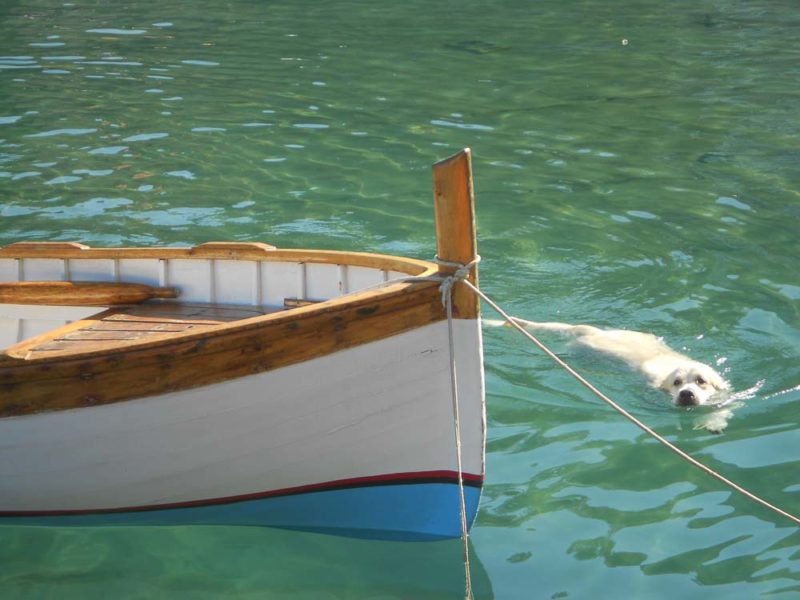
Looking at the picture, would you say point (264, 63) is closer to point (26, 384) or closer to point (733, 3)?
point (733, 3)

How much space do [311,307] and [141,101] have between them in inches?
380

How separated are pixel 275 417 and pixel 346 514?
620 millimetres

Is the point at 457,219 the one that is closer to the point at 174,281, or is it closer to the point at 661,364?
the point at 174,281

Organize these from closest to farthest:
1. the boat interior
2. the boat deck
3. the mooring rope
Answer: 1. the mooring rope
2. the boat deck
3. the boat interior

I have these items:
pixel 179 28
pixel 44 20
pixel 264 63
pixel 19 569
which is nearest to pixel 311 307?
pixel 19 569

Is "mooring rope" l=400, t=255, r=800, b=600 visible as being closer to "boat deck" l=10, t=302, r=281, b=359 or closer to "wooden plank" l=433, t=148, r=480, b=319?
"wooden plank" l=433, t=148, r=480, b=319

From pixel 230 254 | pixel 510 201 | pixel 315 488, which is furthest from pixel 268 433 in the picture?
pixel 510 201

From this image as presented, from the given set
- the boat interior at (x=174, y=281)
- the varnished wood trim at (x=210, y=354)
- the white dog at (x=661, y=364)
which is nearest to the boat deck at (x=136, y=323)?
the boat interior at (x=174, y=281)

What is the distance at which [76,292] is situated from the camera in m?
6.63

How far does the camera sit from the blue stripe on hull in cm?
511

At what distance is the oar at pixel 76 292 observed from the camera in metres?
6.54

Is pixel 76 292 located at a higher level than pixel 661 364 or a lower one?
higher

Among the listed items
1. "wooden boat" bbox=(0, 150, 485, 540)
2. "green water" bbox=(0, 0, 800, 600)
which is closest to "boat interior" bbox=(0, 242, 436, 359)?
"wooden boat" bbox=(0, 150, 485, 540)

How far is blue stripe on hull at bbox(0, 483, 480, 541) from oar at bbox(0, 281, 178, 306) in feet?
4.88
